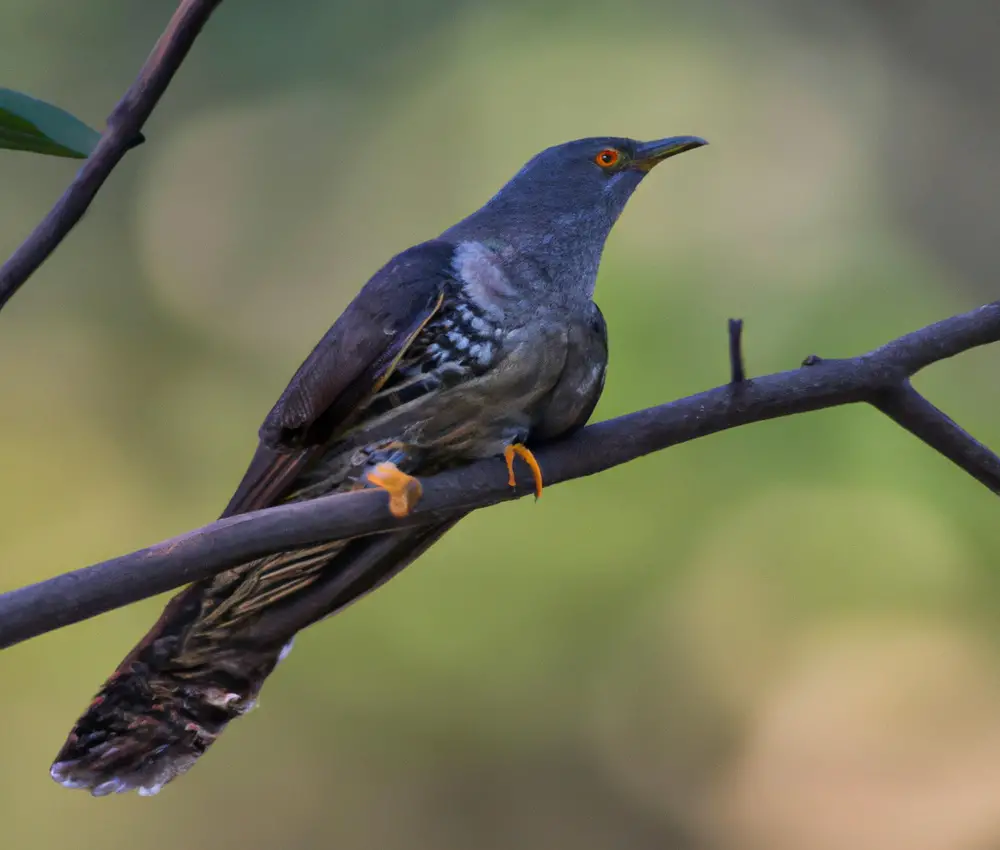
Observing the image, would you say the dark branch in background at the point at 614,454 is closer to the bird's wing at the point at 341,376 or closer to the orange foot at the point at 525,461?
the orange foot at the point at 525,461

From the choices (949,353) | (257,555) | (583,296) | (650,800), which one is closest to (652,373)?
(650,800)

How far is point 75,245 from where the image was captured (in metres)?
6.02

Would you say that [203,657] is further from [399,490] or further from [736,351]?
[736,351]

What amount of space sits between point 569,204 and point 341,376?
67 centimetres

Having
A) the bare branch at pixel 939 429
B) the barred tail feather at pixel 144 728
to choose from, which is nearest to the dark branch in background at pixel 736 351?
the bare branch at pixel 939 429

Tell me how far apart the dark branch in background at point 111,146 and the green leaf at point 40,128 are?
11.9 inches

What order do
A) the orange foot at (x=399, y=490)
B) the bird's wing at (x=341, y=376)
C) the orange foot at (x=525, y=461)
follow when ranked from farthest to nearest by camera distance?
the bird's wing at (x=341, y=376) < the orange foot at (x=525, y=461) < the orange foot at (x=399, y=490)

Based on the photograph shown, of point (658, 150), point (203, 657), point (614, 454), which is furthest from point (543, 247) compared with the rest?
point (203, 657)

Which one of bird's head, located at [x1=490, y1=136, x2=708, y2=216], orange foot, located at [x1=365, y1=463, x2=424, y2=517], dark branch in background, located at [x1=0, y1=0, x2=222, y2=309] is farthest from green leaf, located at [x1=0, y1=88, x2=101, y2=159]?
bird's head, located at [x1=490, y1=136, x2=708, y2=216]

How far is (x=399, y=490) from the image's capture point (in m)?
1.81

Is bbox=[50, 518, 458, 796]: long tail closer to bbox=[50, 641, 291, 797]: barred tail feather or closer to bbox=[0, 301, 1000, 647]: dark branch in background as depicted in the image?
bbox=[50, 641, 291, 797]: barred tail feather

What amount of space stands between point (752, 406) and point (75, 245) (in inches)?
192

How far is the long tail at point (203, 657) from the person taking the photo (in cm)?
230

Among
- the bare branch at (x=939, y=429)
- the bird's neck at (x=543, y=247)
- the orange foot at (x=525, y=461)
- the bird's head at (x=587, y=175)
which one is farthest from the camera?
the bird's head at (x=587, y=175)
